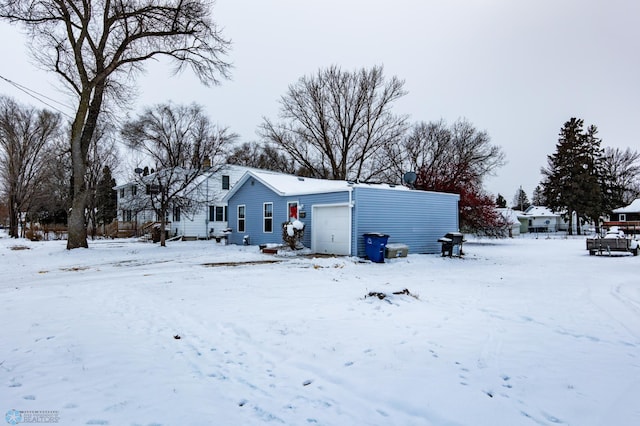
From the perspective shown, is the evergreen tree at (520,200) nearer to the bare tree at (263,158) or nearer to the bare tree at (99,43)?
the bare tree at (263,158)

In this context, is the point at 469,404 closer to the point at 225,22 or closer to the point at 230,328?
the point at 230,328

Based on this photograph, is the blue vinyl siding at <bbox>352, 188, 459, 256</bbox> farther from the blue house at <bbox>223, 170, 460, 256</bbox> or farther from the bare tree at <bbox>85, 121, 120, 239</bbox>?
the bare tree at <bbox>85, 121, 120, 239</bbox>

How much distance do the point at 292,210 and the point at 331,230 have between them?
2695 mm

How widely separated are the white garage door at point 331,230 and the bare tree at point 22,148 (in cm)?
2656

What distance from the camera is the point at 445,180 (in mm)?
27375

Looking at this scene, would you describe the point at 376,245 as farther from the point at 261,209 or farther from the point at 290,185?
the point at 261,209

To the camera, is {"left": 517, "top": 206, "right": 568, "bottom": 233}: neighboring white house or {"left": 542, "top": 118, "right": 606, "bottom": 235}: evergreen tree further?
{"left": 517, "top": 206, "right": 568, "bottom": 233}: neighboring white house

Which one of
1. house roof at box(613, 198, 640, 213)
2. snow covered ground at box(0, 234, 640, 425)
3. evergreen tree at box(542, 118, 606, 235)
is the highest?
evergreen tree at box(542, 118, 606, 235)

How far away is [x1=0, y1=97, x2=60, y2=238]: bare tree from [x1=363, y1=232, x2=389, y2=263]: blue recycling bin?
1154 inches

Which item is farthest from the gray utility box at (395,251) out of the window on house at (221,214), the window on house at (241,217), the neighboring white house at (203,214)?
the window on house at (221,214)

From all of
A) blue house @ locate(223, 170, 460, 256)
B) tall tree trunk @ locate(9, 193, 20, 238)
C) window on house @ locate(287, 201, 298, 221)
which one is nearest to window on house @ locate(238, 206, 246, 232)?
blue house @ locate(223, 170, 460, 256)

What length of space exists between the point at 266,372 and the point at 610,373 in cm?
331

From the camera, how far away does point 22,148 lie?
3062cm

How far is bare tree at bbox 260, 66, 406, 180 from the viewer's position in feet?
103
